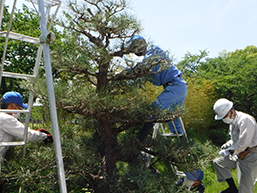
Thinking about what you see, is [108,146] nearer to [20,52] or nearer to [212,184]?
[212,184]

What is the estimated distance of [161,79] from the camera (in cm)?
345

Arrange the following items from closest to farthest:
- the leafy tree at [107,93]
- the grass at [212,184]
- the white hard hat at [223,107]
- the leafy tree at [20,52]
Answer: the leafy tree at [107,93] < the white hard hat at [223,107] < the grass at [212,184] < the leafy tree at [20,52]

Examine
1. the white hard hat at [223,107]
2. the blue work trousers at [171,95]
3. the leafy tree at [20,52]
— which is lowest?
the white hard hat at [223,107]

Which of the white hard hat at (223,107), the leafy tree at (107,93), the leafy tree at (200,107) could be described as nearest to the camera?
the leafy tree at (107,93)

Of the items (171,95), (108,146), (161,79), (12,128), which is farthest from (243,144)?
(12,128)

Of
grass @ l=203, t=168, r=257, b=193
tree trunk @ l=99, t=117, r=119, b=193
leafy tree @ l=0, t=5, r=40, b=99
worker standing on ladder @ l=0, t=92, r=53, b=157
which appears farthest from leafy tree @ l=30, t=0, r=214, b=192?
leafy tree @ l=0, t=5, r=40, b=99

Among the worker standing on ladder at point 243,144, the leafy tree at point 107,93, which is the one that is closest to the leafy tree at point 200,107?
the worker standing on ladder at point 243,144

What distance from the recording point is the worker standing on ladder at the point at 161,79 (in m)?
3.01

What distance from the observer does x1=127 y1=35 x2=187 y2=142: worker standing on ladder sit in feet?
9.87

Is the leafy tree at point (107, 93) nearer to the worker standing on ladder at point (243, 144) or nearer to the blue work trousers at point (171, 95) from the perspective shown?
the blue work trousers at point (171, 95)

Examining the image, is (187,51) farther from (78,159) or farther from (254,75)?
(78,159)

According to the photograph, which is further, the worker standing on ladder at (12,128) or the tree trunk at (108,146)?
the tree trunk at (108,146)

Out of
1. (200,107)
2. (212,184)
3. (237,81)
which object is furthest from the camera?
(237,81)

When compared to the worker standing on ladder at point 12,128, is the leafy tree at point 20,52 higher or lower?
higher
